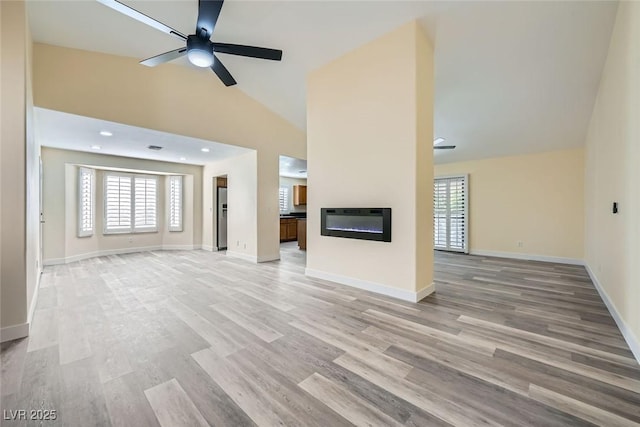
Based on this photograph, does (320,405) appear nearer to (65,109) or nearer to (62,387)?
(62,387)

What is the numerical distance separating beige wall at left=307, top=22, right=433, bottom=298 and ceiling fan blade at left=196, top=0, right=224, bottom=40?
1.86 meters

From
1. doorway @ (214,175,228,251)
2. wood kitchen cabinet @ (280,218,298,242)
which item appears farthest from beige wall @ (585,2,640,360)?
wood kitchen cabinet @ (280,218,298,242)

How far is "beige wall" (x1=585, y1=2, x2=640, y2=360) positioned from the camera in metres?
1.99

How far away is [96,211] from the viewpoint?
6273 millimetres

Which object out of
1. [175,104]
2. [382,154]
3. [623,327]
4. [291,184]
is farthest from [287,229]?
[623,327]

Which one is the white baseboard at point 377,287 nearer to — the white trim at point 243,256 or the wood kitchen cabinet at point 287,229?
the white trim at point 243,256

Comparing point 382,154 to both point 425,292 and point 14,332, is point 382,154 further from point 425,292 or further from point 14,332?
point 14,332

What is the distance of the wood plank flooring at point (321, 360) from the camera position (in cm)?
139

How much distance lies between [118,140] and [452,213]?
7584 mm

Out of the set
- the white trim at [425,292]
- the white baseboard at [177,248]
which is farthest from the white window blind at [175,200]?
the white trim at [425,292]

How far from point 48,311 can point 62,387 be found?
1870 mm

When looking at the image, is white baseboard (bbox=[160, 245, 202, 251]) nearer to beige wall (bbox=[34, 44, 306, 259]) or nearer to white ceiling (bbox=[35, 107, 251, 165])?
white ceiling (bbox=[35, 107, 251, 165])

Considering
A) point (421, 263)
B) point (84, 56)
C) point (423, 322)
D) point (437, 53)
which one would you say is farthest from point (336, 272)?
point (84, 56)

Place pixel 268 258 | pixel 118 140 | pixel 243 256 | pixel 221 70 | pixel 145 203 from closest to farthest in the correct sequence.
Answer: pixel 221 70 → pixel 118 140 → pixel 268 258 → pixel 243 256 → pixel 145 203
